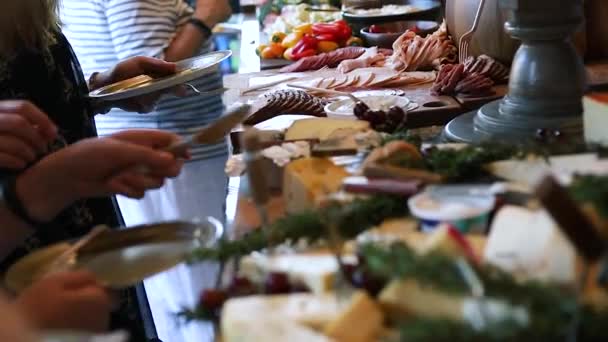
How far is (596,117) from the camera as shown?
0.98 m

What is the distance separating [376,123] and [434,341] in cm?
70

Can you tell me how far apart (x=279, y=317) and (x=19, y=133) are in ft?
1.48

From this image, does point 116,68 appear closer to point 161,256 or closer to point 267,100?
point 267,100

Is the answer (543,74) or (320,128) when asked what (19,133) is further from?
(543,74)

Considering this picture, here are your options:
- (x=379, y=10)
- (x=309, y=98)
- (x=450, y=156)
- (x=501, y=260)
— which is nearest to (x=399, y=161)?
(x=450, y=156)

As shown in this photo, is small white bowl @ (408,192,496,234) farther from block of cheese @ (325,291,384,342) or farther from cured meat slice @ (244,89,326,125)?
cured meat slice @ (244,89,326,125)

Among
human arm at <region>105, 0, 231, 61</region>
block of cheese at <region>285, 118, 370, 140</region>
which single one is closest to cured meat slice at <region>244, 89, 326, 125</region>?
block of cheese at <region>285, 118, 370, 140</region>

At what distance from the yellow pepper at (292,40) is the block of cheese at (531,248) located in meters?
1.64

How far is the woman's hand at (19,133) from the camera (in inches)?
37.4

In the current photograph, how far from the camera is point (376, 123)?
4.13 ft

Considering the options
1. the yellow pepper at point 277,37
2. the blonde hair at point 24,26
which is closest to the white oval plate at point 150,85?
the blonde hair at point 24,26

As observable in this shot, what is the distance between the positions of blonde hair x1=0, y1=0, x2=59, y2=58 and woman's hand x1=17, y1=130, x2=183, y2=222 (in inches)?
14.2

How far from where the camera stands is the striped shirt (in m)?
1.92

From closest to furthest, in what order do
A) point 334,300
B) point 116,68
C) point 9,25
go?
point 334,300
point 9,25
point 116,68
